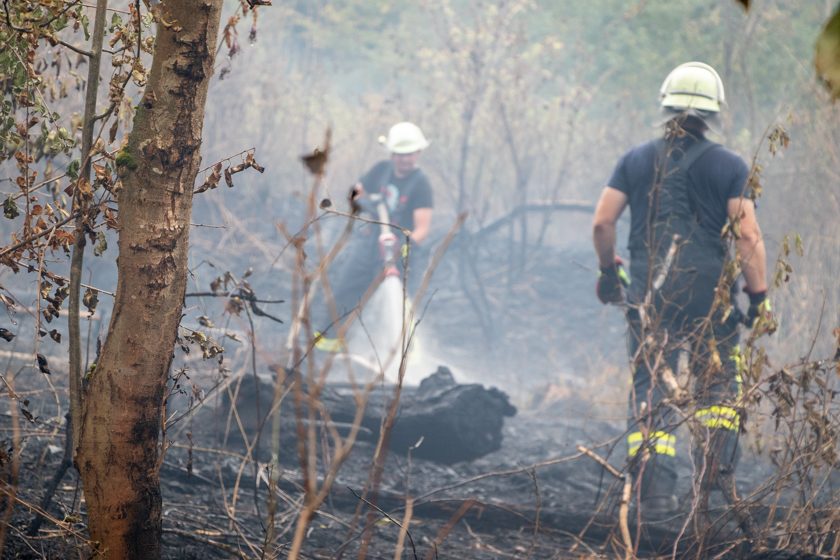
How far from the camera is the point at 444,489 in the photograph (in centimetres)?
333

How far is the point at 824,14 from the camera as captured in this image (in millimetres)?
9930

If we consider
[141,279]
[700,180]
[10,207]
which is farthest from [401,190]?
[141,279]

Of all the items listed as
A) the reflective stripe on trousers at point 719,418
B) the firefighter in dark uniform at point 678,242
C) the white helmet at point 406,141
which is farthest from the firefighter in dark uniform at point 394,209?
the reflective stripe on trousers at point 719,418

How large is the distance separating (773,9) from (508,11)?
342 cm

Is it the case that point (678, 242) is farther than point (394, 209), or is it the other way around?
point (394, 209)

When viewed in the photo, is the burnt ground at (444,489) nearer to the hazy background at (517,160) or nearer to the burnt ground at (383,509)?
the burnt ground at (383,509)

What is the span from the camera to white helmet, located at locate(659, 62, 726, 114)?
4.43m

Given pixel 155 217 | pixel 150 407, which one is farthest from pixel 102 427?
pixel 155 217

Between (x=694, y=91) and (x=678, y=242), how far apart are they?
2.82 feet

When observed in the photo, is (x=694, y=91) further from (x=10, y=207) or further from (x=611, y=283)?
(x=10, y=207)

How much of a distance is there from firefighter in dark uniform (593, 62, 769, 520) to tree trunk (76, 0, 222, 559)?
2.44m

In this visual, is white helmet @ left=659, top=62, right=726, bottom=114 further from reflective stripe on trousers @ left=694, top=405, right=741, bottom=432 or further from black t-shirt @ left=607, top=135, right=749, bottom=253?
reflective stripe on trousers @ left=694, top=405, right=741, bottom=432

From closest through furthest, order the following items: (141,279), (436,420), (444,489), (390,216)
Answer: (141,279)
(444,489)
(436,420)
(390,216)

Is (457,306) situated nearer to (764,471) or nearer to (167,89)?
(764,471)
